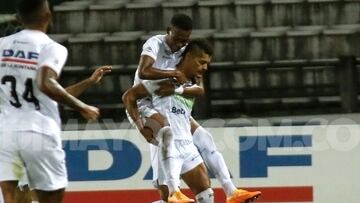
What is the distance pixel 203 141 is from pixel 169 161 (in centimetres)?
71

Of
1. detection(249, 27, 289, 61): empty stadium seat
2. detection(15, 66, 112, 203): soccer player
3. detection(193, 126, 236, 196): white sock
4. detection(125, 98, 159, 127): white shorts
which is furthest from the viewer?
detection(249, 27, 289, 61): empty stadium seat

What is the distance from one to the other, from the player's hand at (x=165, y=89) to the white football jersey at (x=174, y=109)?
3 centimetres

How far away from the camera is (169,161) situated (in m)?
10.9

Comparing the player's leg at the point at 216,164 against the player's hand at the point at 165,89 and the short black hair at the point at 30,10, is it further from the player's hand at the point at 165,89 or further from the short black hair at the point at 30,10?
the short black hair at the point at 30,10

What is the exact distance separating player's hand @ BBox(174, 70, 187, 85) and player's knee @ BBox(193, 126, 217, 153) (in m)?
0.80

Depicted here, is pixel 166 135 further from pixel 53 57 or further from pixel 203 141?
pixel 53 57

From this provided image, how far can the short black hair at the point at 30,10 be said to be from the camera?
26.0 feet

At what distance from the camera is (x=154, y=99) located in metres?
11.1

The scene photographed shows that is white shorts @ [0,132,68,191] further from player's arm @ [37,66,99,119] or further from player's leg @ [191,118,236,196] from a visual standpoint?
player's leg @ [191,118,236,196]

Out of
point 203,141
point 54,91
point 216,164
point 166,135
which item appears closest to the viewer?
point 54,91

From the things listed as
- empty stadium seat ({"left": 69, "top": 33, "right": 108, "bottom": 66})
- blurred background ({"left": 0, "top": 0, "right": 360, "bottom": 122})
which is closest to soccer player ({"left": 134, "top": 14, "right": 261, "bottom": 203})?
blurred background ({"left": 0, "top": 0, "right": 360, "bottom": 122})

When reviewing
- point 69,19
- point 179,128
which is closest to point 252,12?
point 69,19

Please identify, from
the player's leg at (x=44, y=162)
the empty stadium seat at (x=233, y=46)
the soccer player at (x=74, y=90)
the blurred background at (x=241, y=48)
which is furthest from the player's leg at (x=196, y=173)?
the empty stadium seat at (x=233, y=46)

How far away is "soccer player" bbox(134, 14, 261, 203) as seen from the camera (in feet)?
35.8
